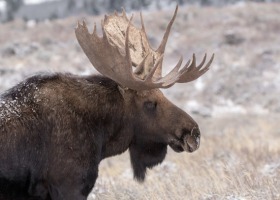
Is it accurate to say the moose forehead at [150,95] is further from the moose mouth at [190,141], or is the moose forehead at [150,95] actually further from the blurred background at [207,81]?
the blurred background at [207,81]

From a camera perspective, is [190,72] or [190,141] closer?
[190,141]

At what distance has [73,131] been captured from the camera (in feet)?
15.6

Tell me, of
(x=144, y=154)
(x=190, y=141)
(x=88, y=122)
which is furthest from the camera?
(x=144, y=154)

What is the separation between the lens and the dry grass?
6652 mm

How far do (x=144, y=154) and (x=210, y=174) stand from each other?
9.89 feet

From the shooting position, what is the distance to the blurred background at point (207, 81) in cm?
739

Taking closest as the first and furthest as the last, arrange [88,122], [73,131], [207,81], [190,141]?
[73,131]
[88,122]
[190,141]
[207,81]

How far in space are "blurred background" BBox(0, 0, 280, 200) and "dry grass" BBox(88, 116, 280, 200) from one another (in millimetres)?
18

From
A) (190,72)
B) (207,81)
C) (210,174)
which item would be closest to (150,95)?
(190,72)

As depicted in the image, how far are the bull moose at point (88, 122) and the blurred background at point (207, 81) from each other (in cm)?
54

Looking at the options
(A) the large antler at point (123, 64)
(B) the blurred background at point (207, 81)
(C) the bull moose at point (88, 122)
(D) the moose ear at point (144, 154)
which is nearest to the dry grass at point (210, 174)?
(B) the blurred background at point (207, 81)

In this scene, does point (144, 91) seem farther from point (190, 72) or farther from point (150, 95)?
point (190, 72)

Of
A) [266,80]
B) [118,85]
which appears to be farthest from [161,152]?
[266,80]

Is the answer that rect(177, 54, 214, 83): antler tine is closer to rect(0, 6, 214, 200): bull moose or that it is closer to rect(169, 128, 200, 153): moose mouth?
rect(0, 6, 214, 200): bull moose
